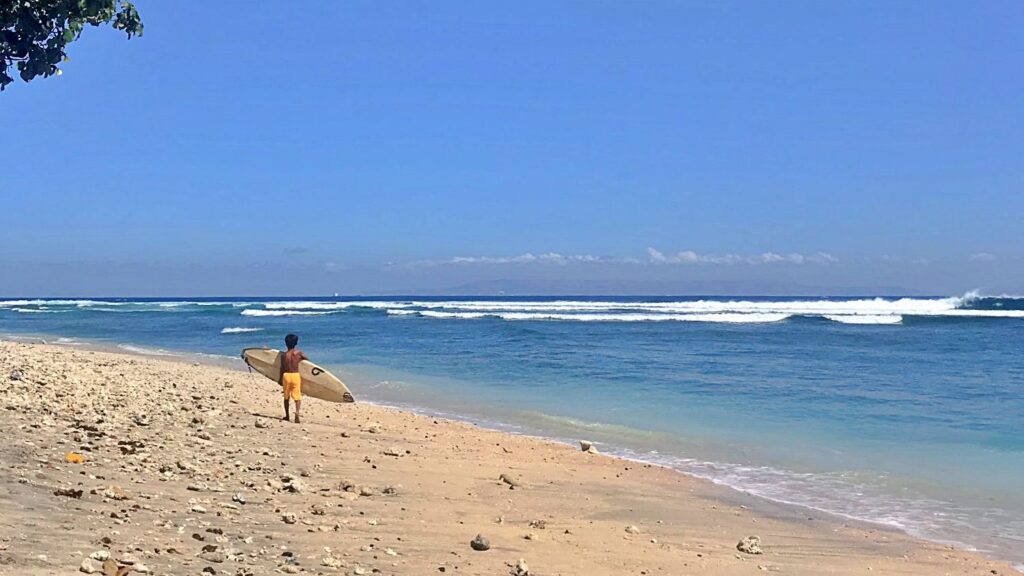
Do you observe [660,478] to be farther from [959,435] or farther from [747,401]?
[747,401]

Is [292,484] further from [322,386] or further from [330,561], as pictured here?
[322,386]

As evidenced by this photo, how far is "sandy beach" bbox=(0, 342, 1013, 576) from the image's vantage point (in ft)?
15.2

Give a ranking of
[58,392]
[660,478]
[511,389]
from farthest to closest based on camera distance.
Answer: [511,389] → [58,392] → [660,478]

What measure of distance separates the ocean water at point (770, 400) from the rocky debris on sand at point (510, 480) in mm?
2391

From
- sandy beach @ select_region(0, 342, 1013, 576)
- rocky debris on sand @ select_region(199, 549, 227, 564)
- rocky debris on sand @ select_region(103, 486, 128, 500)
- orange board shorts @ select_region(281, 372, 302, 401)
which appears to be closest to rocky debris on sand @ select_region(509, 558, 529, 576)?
sandy beach @ select_region(0, 342, 1013, 576)

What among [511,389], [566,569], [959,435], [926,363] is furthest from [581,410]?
[926,363]

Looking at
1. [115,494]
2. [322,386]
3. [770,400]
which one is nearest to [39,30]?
[115,494]

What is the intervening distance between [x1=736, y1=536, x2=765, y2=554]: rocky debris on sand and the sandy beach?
0.07 meters

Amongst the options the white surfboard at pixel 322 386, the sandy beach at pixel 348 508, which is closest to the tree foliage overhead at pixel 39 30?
the sandy beach at pixel 348 508

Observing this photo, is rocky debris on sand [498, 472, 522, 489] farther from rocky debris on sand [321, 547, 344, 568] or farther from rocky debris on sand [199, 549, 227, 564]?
rocky debris on sand [199, 549, 227, 564]

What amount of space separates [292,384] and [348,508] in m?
4.54

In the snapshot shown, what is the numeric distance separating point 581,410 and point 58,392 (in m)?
7.81

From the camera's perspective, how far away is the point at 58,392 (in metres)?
9.48

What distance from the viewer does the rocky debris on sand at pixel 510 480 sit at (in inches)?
300
